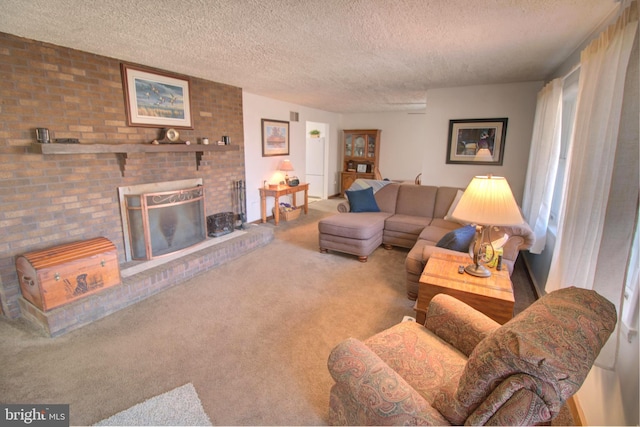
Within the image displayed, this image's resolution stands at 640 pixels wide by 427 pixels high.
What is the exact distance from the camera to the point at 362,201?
4406mm

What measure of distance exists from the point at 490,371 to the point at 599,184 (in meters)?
1.22

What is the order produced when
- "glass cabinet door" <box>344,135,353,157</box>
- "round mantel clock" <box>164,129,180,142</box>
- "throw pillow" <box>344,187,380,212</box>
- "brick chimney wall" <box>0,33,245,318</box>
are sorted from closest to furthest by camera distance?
"brick chimney wall" <box>0,33,245,318</box> → "round mantel clock" <box>164,129,180,142</box> → "throw pillow" <box>344,187,380,212</box> → "glass cabinet door" <box>344,135,353,157</box>

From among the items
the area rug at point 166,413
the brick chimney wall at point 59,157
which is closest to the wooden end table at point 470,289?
the area rug at point 166,413

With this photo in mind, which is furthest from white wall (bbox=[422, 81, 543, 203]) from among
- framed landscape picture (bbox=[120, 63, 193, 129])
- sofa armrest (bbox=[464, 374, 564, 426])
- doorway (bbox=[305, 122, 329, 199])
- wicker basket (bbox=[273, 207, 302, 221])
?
sofa armrest (bbox=[464, 374, 564, 426])

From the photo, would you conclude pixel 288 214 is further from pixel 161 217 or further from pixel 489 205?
pixel 489 205

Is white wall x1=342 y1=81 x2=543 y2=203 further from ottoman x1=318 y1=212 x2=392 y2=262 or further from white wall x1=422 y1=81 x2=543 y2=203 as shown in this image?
A: ottoman x1=318 y1=212 x2=392 y2=262

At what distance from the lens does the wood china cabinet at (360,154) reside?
749 centimetres

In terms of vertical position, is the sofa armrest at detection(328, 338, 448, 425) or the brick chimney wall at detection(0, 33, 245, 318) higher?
the brick chimney wall at detection(0, 33, 245, 318)

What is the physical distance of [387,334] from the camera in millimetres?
1592

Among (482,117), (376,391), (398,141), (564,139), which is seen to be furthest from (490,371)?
(398,141)

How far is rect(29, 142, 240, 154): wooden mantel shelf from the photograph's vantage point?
2371 millimetres

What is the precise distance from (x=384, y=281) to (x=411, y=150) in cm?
492

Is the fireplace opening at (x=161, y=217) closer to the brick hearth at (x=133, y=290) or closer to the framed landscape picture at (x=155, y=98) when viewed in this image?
the brick hearth at (x=133, y=290)

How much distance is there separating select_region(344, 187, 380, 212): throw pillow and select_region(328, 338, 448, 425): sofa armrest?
319cm
